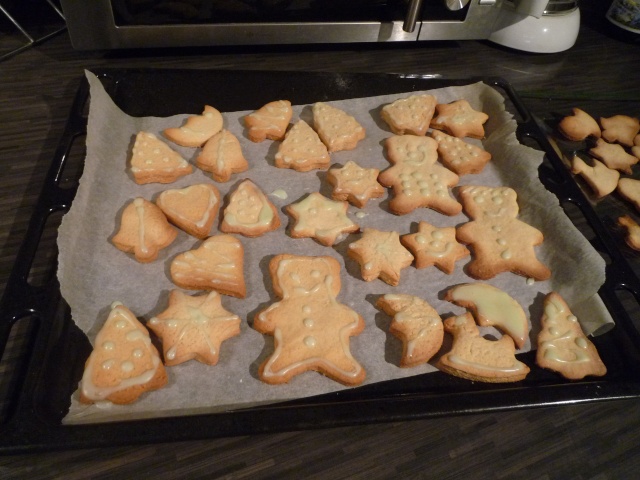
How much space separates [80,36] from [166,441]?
96cm

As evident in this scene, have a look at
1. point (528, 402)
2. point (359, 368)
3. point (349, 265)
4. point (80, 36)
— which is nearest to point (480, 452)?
point (528, 402)

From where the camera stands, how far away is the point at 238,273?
819mm

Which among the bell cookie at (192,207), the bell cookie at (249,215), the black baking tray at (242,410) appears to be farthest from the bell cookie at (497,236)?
the bell cookie at (192,207)

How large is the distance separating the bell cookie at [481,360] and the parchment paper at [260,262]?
0.04m

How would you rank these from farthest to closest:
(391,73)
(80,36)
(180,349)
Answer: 1. (391,73)
2. (80,36)
3. (180,349)

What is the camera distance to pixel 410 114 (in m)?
1.10

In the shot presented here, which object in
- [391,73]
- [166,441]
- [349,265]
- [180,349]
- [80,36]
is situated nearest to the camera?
[166,441]

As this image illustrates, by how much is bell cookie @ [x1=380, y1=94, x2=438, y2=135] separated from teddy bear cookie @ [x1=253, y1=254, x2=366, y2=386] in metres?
0.41

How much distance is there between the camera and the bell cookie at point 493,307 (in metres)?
0.80

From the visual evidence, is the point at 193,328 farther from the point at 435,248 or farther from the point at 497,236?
the point at 497,236

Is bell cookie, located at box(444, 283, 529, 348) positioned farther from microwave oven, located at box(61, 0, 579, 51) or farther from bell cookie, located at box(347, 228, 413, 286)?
microwave oven, located at box(61, 0, 579, 51)

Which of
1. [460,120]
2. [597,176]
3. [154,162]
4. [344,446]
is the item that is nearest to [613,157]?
[597,176]

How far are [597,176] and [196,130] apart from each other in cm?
88

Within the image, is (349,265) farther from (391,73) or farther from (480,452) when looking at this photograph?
(391,73)
